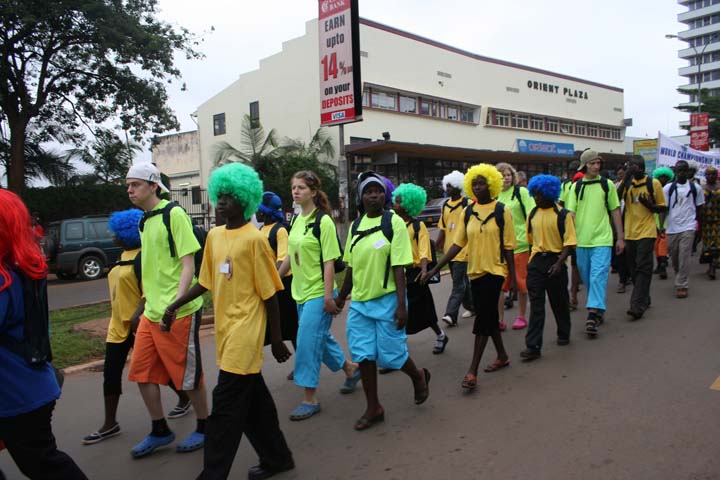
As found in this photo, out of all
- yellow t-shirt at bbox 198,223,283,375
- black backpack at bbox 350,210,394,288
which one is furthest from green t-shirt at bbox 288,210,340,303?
yellow t-shirt at bbox 198,223,283,375

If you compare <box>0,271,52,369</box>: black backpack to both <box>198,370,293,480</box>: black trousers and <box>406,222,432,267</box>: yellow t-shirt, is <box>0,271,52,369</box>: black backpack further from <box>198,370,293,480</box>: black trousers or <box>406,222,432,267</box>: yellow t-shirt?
<box>406,222,432,267</box>: yellow t-shirt

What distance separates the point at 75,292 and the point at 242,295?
11504mm

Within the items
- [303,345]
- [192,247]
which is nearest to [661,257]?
[303,345]

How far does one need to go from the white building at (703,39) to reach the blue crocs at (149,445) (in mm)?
109060

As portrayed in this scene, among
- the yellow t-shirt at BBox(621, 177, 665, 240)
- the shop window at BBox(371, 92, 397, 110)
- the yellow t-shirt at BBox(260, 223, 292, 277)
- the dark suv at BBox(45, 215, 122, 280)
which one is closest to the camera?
the yellow t-shirt at BBox(260, 223, 292, 277)

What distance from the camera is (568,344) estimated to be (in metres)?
5.96

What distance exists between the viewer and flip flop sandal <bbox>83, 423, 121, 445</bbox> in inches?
166

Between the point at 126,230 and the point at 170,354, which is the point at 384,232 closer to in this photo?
the point at 170,354

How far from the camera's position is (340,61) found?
1002 cm

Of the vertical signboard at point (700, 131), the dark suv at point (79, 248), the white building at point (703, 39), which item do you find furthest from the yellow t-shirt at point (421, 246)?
the white building at point (703, 39)

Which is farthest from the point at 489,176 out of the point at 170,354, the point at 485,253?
the point at 170,354

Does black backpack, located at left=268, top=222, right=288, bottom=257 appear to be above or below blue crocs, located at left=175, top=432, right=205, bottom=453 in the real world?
above

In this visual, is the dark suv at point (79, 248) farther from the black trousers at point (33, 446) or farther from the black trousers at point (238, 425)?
the black trousers at point (33, 446)

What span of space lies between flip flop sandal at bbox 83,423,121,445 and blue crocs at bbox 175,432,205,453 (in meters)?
0.66
